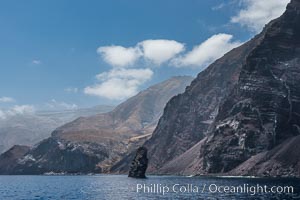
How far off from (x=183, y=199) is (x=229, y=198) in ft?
41.6

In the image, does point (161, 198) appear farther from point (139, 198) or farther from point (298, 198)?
point (298, 198)

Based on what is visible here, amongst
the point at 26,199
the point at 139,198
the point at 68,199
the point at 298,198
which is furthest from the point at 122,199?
the point at 298,198

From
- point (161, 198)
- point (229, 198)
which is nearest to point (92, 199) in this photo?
point (161, 198)

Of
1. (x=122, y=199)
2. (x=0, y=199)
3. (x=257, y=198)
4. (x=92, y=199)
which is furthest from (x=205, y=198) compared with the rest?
(x=0, y=199)

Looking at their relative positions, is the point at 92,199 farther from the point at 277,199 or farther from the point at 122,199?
the point at 277,199

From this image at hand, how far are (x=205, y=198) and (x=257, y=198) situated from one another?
1424 cm

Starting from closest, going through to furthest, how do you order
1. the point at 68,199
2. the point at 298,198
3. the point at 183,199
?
the point at 298,198 < the point at 183,199 < the point at 68,199

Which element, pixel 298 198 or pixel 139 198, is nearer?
pixel 298 198

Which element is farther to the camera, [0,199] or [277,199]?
[0,199]

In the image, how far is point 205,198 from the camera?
123m

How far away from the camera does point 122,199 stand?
127 metres

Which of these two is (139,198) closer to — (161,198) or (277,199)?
(161,198)

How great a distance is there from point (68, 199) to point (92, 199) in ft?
24.8

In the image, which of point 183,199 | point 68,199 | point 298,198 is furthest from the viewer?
point 68,199
